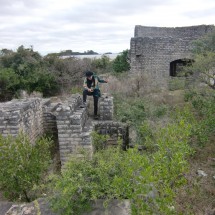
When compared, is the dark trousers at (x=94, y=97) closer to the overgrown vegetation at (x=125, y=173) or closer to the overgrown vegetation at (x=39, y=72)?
the overgrown vegetation at (x=125, y=173)

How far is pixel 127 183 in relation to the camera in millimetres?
2375

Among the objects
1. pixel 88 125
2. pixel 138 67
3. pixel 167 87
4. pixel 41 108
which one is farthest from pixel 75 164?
pixel 138 67

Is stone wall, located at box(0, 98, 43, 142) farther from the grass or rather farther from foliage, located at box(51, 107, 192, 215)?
the grass

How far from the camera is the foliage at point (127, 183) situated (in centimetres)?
218

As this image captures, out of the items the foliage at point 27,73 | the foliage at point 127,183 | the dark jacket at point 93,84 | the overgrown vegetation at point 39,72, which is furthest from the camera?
the foliage at point 27,73

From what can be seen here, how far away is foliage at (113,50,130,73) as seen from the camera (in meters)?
14.5

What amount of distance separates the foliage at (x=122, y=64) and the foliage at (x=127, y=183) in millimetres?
11918

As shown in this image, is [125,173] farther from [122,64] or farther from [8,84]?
[122,64]

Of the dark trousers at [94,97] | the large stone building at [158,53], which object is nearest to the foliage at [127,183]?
the dark trousers at [94,97]

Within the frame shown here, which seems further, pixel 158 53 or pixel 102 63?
pixel 102 63

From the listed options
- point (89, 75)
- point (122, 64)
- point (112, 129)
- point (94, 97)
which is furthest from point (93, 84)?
point (122, 64)

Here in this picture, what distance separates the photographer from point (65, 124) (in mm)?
4539

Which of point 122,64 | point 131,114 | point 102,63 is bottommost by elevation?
point 131,114

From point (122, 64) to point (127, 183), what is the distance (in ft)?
42.0
